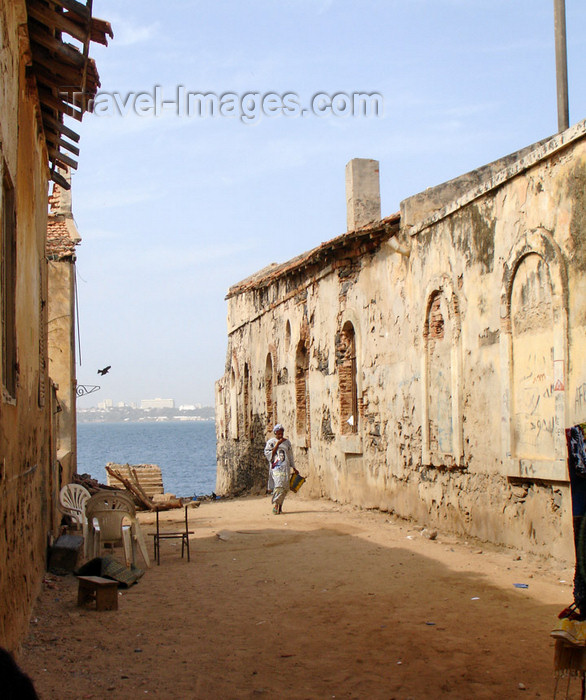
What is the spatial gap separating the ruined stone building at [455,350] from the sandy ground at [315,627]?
0.96 metres

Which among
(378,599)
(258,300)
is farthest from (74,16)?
(258,300)

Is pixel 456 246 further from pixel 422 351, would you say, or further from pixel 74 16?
pixel 74 16

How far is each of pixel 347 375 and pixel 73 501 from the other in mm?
6245

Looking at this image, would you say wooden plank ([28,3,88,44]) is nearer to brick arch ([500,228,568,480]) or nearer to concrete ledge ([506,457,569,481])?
brick arch ([500,228,568,480])

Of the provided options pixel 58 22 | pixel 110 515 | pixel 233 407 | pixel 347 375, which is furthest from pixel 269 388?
pixel 58 22

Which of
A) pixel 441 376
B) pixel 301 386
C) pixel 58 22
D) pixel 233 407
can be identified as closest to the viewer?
pixel 58 22

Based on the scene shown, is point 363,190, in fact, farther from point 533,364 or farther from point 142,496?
point 533,364

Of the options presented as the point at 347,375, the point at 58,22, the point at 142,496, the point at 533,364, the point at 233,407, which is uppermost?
the point at 58,22

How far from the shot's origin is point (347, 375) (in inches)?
649

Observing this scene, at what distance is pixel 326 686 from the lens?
5.54 metres

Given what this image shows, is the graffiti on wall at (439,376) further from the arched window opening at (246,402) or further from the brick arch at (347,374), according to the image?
the arched window opening at (246,402)

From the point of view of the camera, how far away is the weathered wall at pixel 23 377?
231 inches

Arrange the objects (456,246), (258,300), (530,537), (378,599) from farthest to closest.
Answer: (258,300)
(456,246)
(530,537)
(378,599)

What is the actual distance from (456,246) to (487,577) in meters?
4.67
